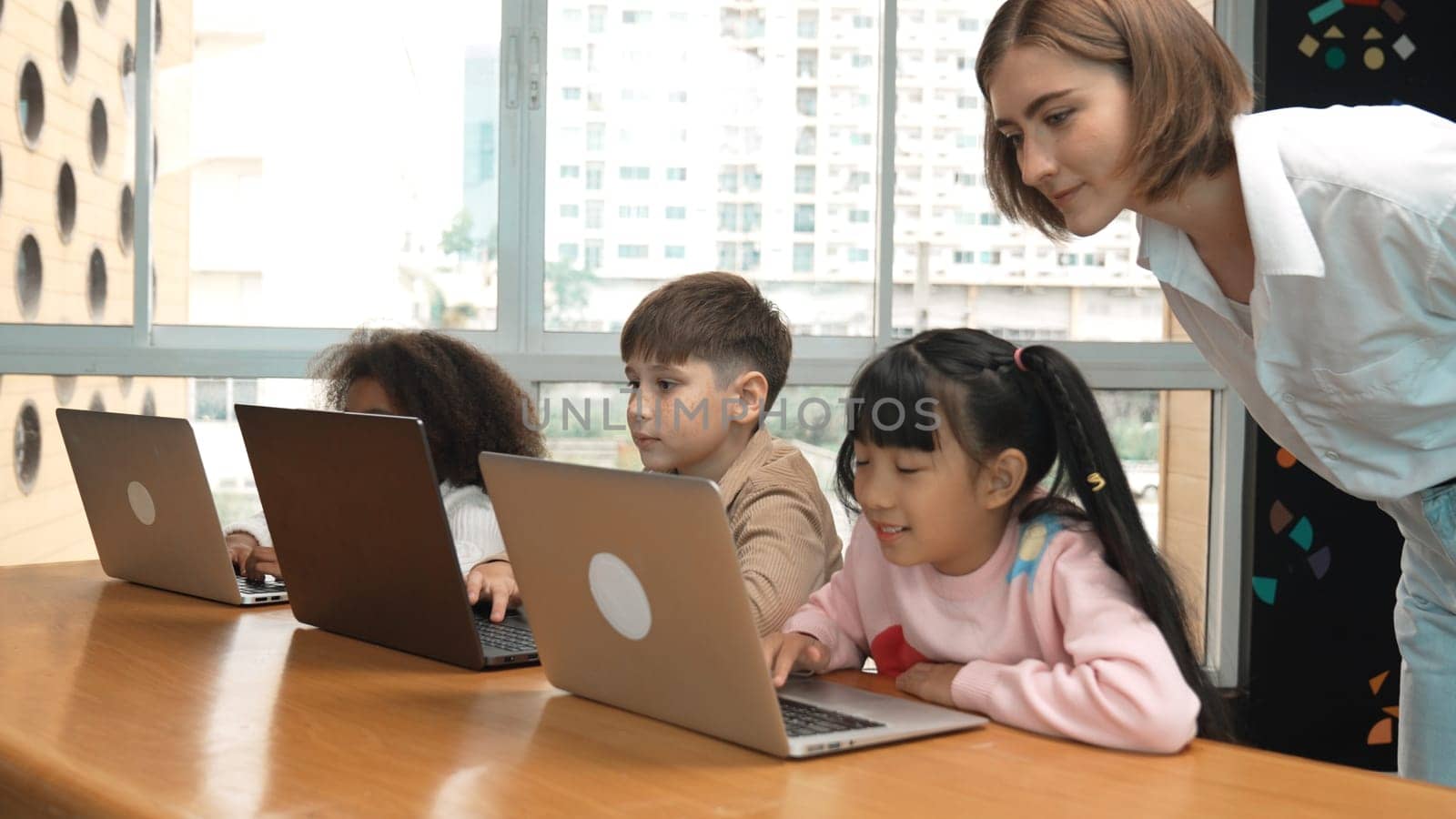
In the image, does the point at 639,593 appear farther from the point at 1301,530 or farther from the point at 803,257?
the point at 1301,530

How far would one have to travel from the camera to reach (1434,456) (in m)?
1.40

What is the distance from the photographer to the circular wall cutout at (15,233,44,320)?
9.05 feet

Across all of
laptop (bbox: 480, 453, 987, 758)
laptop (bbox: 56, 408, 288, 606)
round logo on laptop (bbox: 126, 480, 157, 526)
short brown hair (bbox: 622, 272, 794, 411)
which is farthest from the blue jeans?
round logo on laptop (bbox: 126, 480, 157, 526)

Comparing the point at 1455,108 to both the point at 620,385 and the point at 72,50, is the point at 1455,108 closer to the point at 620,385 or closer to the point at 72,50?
the point at 620,385

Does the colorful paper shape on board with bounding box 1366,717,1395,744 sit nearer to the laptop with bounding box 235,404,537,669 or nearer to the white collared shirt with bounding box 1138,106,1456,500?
the white collared shirt with bounding box 1138,106,1456,500

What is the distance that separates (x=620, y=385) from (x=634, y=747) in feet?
6.81

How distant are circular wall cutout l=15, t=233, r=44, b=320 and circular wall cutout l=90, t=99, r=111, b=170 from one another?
0.21 metres

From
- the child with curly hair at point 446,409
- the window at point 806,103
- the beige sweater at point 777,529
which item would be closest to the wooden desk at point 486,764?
the beige sweater at point 777,529

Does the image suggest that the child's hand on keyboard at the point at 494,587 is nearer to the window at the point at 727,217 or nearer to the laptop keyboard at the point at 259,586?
the laptop keyboard at the point at 259,586

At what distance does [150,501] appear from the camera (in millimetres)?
1648

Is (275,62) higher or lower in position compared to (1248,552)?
higher

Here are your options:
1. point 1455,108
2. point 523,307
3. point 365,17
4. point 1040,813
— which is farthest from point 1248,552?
point 1040,813

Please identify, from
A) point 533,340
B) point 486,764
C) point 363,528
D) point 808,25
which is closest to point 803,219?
point 808,25

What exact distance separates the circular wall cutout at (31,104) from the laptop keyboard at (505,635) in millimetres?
1825
